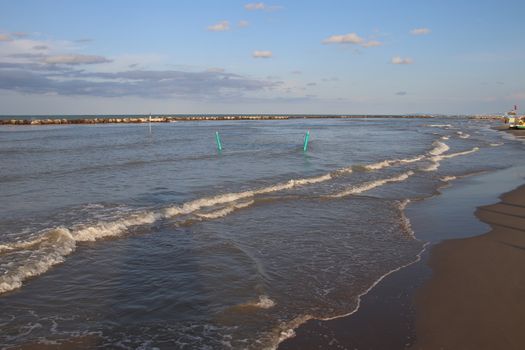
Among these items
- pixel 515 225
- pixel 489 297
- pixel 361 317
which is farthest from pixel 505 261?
pixel 361 317

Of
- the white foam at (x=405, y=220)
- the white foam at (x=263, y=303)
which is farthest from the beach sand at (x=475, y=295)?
the white foam at (x=263, y=303)

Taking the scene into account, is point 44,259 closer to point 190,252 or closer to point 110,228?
point 110,228

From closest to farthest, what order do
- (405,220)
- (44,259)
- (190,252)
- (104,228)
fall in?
1. (44,259)
2. (190,252)
3. (104,228)
4. (405,220)

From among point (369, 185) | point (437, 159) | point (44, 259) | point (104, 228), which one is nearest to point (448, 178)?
point (369, 185)

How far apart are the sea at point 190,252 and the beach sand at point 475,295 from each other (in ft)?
2.85

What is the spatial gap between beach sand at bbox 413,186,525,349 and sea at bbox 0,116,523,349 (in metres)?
0.87

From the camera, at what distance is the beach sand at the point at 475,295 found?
5160 mm

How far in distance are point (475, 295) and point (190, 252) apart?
17.4ft

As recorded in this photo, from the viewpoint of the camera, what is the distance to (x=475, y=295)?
645 cm

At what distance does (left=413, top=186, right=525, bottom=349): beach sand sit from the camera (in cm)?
516

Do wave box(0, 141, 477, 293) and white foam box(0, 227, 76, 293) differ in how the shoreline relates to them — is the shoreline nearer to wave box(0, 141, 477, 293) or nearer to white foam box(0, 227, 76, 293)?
white foam box(0, 227, 76, 293)

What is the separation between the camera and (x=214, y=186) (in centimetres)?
1589

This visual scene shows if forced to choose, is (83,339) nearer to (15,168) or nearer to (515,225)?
(515,225)

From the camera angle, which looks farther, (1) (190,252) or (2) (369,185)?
(2) (369,185)
